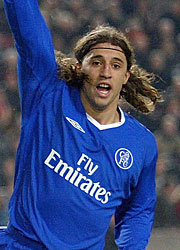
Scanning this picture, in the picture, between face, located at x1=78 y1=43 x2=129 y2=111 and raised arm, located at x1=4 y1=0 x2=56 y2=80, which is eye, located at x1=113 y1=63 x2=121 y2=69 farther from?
raised arm, located at x1=4 y1=0 x2=56 y2=80

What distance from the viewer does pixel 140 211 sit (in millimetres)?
2451

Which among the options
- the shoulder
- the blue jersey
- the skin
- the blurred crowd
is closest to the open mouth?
the skin

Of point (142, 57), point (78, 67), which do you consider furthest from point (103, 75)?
point (142, 57)

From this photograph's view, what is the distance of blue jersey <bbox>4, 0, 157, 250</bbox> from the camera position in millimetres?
2137

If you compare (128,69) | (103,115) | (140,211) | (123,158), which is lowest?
(140,211)

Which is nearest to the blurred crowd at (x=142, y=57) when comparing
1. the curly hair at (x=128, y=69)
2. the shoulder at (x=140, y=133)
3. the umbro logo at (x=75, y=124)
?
the curly hair at (x=128, y=69)

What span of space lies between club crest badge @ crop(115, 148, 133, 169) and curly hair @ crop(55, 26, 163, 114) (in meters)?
0.31

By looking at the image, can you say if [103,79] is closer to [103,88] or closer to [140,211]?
[103,88]

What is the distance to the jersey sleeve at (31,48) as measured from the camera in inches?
79.9

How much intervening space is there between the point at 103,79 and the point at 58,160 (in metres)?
0.35

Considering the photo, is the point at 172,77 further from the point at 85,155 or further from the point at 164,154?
the point at 85,155

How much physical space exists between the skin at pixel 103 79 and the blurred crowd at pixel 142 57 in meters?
1.68

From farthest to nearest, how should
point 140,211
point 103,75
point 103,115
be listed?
point 140,211 → point 103,115 → point 103,75

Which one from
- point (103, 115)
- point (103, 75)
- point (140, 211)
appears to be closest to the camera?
point (103, 75)
